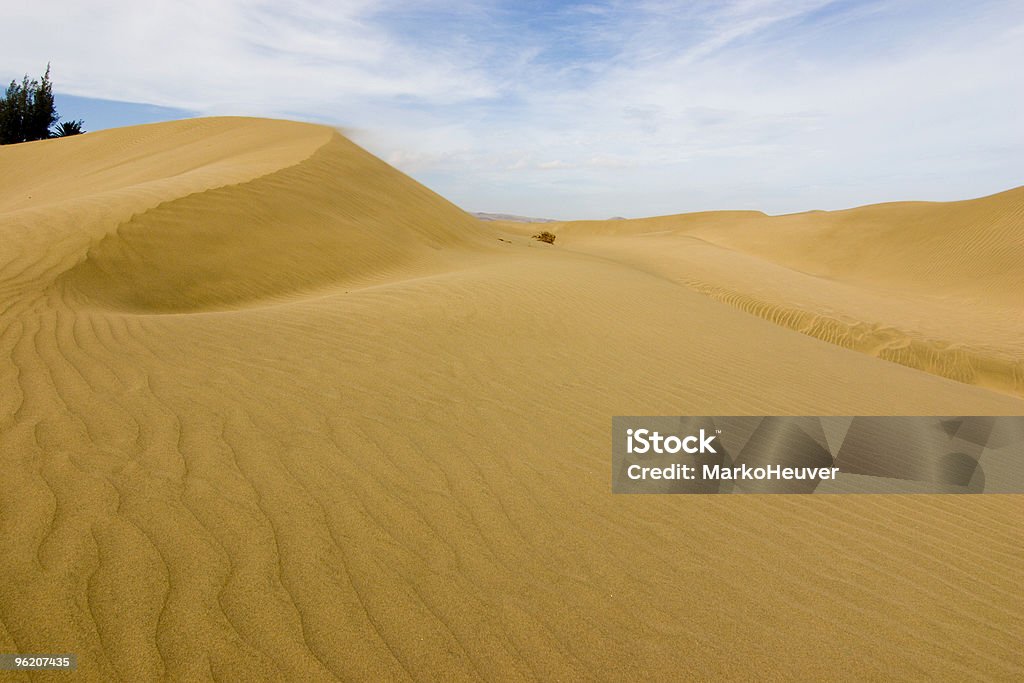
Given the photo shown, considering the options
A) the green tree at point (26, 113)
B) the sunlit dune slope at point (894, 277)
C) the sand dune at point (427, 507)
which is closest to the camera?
the sand dune at point (427, 507)

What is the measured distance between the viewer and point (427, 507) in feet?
10.4

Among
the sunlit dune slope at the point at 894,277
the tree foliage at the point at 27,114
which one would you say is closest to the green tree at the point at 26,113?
the tree foliage at the point at 27,114

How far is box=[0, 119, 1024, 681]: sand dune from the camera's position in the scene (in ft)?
7.75

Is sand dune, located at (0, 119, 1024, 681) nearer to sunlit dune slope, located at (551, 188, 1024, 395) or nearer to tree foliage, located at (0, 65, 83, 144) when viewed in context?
sunlit dune slope, located at (551, 188, 1024, 395)

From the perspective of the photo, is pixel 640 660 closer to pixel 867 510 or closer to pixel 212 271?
pixel 867 510

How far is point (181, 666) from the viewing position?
212cm

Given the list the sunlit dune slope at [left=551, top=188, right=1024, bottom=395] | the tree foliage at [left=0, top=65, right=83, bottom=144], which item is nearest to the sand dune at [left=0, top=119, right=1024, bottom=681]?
the sunlit dune slope at [left=551, top=188, right=1024, bottom=395]

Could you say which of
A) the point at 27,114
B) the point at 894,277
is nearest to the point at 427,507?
the point at 894,277

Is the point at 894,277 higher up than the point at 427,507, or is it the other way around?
the point at 894,277

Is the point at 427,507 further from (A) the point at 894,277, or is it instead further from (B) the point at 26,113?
(B) the point at 26,113

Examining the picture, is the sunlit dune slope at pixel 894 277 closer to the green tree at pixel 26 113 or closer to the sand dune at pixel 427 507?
the sand dune at pixel 427 507

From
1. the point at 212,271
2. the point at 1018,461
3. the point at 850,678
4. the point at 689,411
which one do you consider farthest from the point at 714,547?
the point at 212,271

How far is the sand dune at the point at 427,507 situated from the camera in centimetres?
236

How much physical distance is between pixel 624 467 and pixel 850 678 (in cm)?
175
